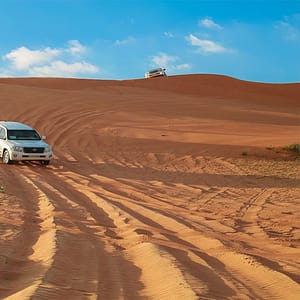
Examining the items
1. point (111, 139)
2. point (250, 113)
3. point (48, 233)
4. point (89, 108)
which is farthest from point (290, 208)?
point (250, 113)

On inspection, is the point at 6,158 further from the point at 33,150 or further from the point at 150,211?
the point at 150,211

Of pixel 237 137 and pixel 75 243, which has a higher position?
pixel 237 137

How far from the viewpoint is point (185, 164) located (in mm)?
20812

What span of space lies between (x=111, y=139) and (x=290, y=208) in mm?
15064

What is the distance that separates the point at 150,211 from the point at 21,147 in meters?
9.56

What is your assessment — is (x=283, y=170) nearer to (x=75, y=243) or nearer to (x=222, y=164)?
(x=222, y=164)

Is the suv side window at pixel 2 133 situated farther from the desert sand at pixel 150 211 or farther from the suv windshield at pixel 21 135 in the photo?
the desert sand at pixel 150 211

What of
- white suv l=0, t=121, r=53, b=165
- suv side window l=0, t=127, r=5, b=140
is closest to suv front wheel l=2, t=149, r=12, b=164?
white suv l=0, t=121, r=53, b=165

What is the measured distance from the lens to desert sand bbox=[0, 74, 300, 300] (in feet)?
18.8

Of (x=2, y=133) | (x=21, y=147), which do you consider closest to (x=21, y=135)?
(x=2, y=133)

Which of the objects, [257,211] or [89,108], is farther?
[89,108]

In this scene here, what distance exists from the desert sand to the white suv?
0.48 metres

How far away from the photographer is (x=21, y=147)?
1925 cm

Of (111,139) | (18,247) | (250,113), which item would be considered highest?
(250,113)
